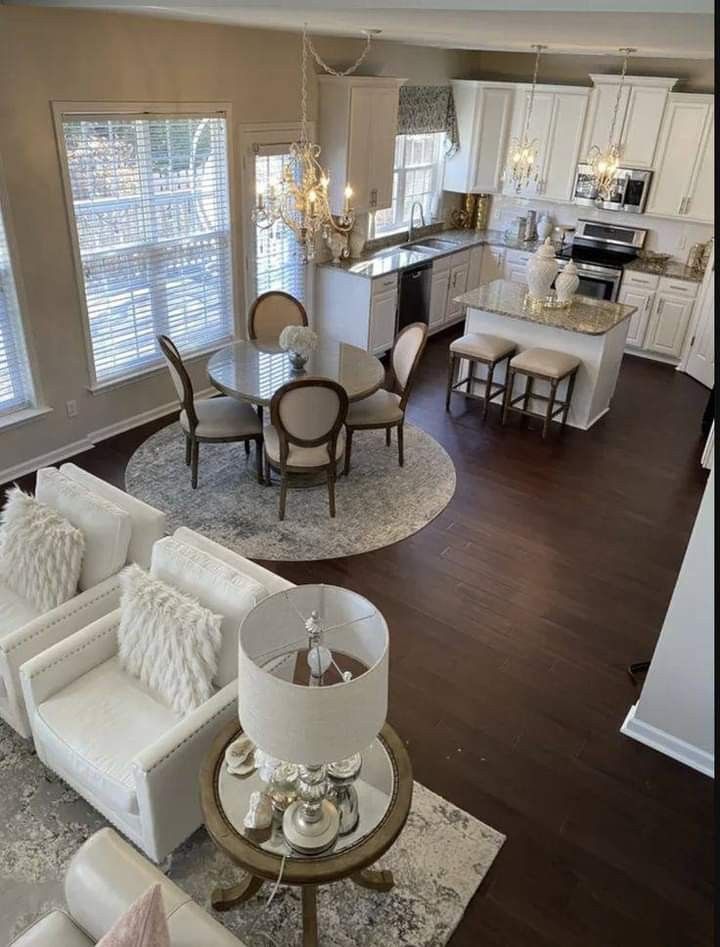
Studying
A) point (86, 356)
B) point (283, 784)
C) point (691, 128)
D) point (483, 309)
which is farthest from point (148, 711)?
point (691, 128)

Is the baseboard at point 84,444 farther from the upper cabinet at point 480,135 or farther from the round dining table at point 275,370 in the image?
the upper cabinet at point 480,135

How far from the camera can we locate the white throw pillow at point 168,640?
2625 mm

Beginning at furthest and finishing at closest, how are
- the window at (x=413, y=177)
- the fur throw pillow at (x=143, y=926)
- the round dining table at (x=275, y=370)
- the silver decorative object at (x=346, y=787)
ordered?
the window at (x=413, y=177), the round dining table at (x=275, y=370), the silver decorative object at (x=346, y=787), the fur throw pillow at (x=143, y=926)

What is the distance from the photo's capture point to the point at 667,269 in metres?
7.54

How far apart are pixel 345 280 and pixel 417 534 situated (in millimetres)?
3312

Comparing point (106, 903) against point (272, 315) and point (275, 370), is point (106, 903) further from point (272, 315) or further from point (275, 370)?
point (272, 315)

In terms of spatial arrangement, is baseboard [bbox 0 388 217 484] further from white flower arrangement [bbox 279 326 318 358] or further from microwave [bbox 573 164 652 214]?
microwave [bbox 573 164 652 214]

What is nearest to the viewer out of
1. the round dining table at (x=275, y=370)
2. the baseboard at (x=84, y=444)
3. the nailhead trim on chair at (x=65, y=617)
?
Result: the nailhead trim on chair at (x=65, y=617)

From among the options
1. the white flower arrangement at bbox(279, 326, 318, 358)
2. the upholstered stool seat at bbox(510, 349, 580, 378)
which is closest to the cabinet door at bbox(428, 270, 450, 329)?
the upholstered stool seat at bbox(510, 349, 580, 378)

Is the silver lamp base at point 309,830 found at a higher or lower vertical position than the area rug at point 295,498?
higher

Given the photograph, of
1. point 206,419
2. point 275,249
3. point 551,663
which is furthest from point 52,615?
point 275,249

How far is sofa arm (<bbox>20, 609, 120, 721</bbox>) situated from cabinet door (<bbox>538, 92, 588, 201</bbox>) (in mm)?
7141

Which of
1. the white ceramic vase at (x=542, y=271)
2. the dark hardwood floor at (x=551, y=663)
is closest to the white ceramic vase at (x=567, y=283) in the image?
the white ceramic vase at (x=542, y=271)

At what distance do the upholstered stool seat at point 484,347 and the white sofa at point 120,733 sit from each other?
3.72 meters
